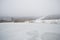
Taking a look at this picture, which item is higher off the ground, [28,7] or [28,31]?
[28,7]

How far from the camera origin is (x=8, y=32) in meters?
1.10

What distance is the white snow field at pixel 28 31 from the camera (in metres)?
1.00

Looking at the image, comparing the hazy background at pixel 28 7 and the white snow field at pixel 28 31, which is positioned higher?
the hazy background at pixel 28 7

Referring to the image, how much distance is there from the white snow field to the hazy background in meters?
0.20

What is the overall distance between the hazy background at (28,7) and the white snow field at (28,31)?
0.64 ft

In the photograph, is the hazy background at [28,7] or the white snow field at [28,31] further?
the hazy background at [28,7]

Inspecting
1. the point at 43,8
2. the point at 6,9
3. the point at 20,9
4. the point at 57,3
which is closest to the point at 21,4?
the point at 20,9

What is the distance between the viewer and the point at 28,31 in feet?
3.68

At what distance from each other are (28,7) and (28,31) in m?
0.42

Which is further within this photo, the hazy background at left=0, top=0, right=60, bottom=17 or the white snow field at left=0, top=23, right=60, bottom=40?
the hazy background at left=0, top=0, right=60, bottom=17

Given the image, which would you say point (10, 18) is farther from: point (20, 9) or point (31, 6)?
point (31, 6)

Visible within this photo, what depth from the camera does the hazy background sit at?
3.85 feet

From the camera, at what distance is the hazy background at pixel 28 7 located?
1174 millimetres

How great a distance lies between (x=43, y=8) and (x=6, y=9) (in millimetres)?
660
